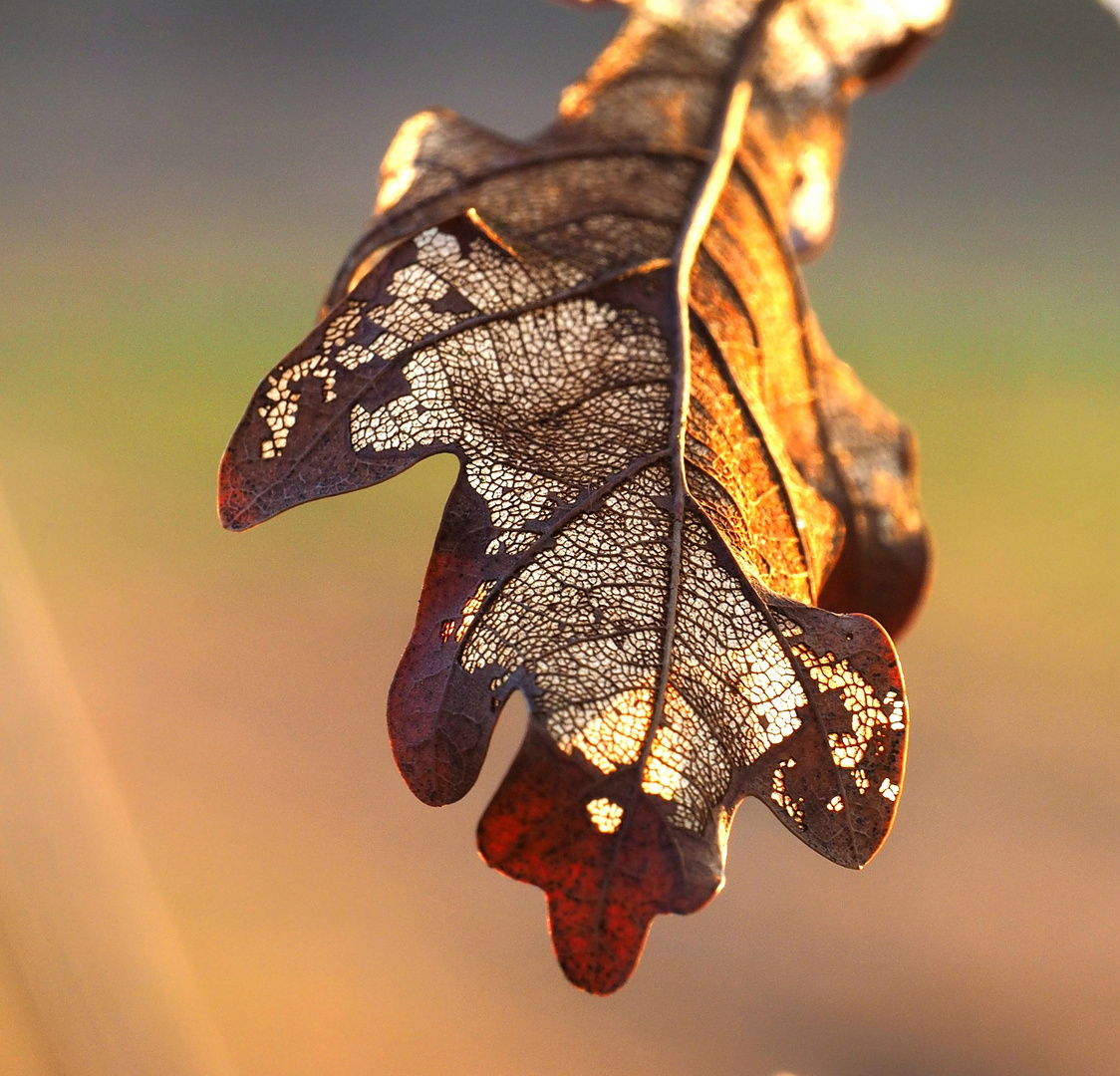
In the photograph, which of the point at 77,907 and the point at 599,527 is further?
the point at 77,907

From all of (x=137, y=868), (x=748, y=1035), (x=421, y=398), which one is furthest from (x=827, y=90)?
(x=137, y=868)

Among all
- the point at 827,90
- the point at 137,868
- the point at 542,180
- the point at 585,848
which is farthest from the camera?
the point at 137,868

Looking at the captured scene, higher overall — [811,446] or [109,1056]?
[811,446]

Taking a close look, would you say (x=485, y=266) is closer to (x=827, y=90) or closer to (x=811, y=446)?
(x=811, y=446)

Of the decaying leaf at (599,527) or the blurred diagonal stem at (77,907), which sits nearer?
the decaying leaf at (599,527)
